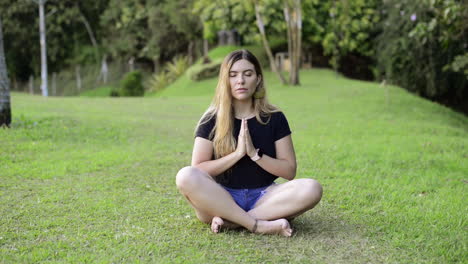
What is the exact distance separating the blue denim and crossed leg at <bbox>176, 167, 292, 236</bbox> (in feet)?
0.54

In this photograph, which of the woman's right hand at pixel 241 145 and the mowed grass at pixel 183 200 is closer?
the mowed grass at pixel 183 200

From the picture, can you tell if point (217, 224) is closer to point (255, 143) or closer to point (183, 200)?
point (255, 143)

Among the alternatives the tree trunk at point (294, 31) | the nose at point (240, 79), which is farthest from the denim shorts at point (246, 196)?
the tree trunk at point (294, 31)

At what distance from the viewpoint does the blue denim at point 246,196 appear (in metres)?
3.93

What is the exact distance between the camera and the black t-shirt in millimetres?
3939

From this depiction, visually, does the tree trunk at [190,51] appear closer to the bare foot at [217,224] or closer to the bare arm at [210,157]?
the bare arm at [210,157]

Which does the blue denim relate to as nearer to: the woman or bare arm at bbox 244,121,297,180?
the woman

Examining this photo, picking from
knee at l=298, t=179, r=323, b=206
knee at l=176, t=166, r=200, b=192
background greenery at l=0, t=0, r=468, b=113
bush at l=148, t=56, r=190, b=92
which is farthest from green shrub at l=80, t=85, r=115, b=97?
knee at l=298, t=179, r=323, b=206

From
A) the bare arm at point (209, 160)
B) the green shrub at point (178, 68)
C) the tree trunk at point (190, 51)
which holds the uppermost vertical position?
the tree trunk at point (190, 51)

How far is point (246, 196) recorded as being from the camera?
3959 mm

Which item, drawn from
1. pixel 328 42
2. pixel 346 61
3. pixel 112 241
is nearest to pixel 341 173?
pixel 112 241

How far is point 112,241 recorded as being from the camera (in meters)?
3.64

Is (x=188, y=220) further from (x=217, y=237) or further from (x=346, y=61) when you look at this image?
(x=346, y=61)

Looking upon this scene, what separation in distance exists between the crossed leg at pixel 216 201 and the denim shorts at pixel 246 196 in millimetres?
166
